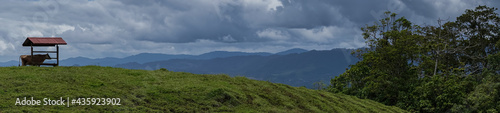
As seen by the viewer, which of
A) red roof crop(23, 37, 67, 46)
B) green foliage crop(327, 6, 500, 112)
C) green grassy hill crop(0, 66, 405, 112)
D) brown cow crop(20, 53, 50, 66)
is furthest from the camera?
green foliage crop(327, 6, 500, 112)

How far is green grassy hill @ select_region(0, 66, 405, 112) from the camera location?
611 inches

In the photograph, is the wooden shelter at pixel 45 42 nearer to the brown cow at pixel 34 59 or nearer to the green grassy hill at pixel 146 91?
the brown cow at pixel 34 59

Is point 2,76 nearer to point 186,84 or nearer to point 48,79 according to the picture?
point 48,79

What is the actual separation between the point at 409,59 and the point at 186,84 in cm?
3573

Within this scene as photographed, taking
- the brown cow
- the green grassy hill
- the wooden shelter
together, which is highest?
the wooden shelter

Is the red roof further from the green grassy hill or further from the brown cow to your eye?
the green grassy hill

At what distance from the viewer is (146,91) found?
1792 centimetres

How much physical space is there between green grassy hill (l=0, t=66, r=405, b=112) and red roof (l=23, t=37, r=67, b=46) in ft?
8.17

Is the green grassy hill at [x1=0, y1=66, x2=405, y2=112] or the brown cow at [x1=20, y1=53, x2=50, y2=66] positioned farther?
the brown cow at [x1=20, y1=53, x2=50, y2=66]

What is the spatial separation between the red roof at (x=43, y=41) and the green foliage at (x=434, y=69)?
113 feet

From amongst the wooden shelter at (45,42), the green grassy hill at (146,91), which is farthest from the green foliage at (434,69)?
the wooden shelter at (45,42)

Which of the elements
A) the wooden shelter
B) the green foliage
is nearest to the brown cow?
the wooden shelter

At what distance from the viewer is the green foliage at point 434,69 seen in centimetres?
3981

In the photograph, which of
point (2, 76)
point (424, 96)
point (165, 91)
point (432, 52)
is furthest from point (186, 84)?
point (432, 52)
